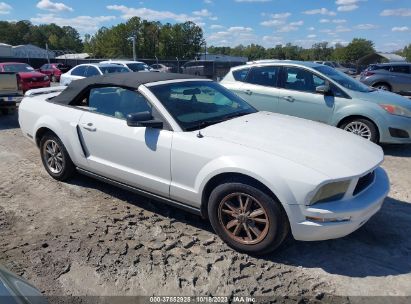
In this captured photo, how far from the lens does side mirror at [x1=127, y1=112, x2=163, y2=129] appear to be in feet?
12.1

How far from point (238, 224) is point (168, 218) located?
1.05 metres

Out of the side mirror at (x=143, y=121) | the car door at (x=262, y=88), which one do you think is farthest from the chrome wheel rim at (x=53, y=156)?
the car door at (x=262, y=88)

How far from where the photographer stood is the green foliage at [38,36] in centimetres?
12562

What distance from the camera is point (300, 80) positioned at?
23.9ft

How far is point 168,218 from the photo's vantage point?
4.18m

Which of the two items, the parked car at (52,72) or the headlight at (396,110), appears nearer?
the headlight at (396,110)

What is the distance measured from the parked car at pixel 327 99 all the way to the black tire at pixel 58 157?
4.08 m

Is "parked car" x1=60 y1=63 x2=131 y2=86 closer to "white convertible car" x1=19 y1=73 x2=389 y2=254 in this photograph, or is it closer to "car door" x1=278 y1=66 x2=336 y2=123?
"car door" x1=278 y1=66 x2=336 y2=123

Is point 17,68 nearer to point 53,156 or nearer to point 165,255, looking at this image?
point 53,156

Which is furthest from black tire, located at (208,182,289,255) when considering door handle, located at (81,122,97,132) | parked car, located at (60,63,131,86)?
parked car, located at (60,63,131,86)

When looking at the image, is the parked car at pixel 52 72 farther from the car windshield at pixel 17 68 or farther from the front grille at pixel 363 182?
the front grille at pixel 363 182

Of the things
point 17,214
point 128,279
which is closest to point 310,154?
point 128,279

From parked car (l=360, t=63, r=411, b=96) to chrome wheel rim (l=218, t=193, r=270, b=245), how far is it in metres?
15.4

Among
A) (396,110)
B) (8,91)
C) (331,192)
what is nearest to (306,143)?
Answer: (331,192)
